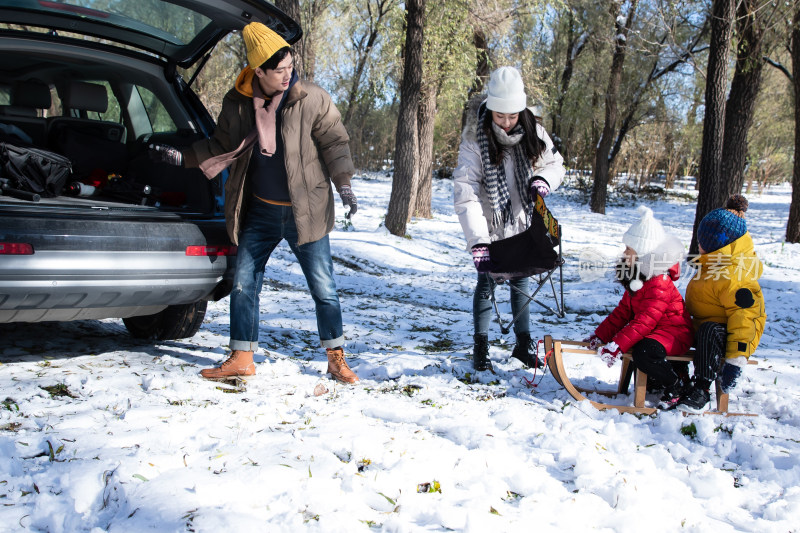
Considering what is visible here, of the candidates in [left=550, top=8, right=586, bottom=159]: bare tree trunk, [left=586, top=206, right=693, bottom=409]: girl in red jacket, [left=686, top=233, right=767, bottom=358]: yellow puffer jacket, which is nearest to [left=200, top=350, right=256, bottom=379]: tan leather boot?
[left=586, top=206, right=693, bottom=409]: girl in red jacket

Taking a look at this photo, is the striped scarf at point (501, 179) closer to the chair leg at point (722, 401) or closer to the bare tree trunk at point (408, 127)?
the chair leg at point (722, 401)

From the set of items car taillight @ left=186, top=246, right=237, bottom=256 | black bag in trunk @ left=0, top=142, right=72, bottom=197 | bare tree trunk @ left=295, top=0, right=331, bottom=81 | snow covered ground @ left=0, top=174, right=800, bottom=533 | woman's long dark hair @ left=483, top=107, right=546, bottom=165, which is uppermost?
bare tree trunk @ left=295, top=0, right=331, bottom=81

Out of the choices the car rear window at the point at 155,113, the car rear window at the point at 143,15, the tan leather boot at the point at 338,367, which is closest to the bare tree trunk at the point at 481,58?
the car rear window at the point at 155,113

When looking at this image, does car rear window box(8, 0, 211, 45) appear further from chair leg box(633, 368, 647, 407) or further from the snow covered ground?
chair leg box(633, 368, 647, 407)

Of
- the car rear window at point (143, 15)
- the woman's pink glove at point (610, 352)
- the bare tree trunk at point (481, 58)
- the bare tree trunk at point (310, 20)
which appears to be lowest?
the woman's pink glove at point (610, 352)

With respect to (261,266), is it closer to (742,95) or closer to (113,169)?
(113,169)

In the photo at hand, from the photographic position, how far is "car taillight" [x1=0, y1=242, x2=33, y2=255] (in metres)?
2.76

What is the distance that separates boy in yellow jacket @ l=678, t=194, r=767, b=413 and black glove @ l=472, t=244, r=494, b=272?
4.07ft

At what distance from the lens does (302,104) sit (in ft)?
10.7

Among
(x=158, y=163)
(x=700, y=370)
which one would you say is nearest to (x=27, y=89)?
(x=158, y=163)

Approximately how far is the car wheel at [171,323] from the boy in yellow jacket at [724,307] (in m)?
3.17

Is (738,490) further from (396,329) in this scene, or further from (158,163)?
(158,163)

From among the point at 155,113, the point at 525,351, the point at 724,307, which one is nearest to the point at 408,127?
the point at 155,113

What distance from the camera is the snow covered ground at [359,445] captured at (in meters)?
2.00
